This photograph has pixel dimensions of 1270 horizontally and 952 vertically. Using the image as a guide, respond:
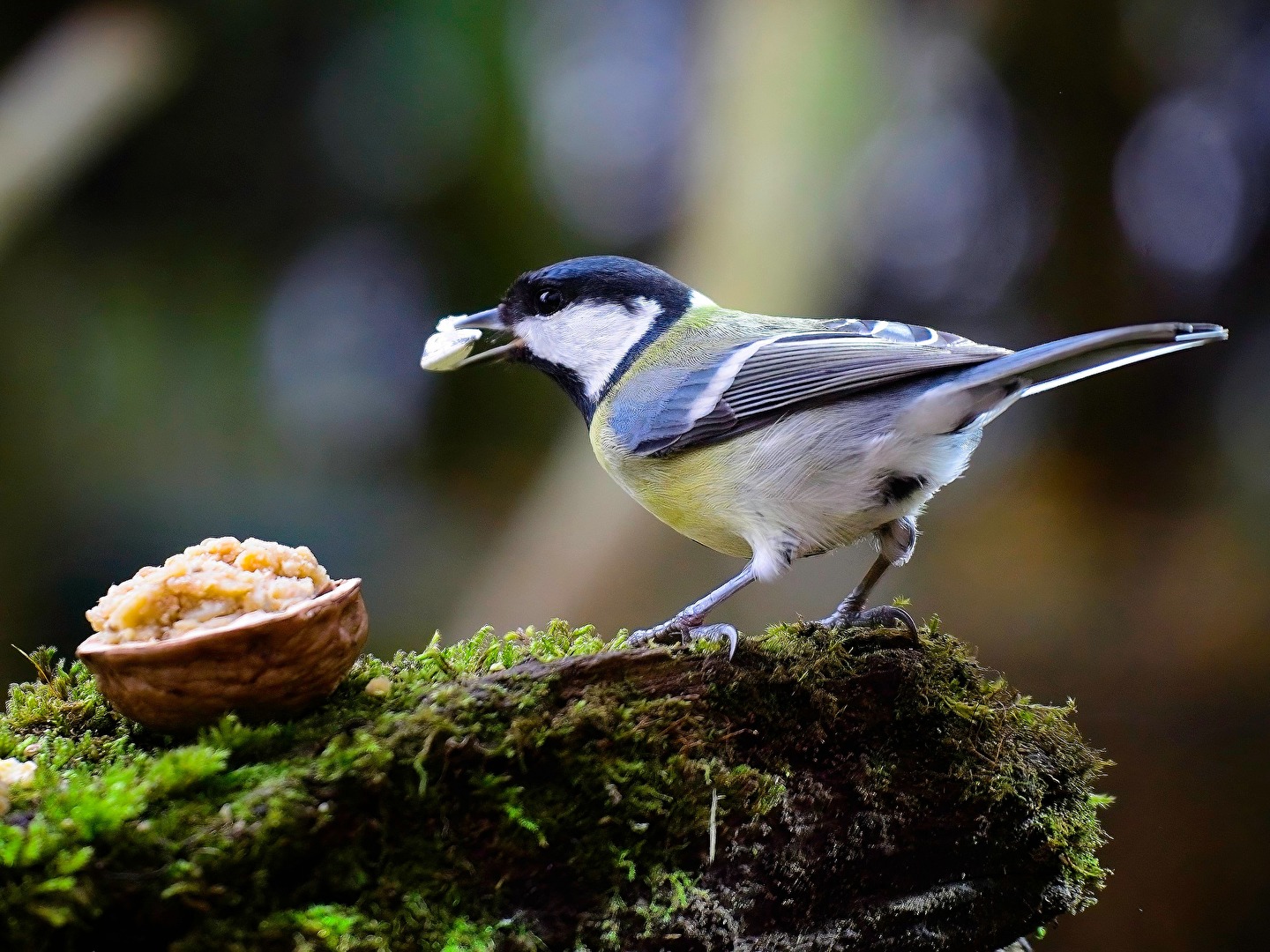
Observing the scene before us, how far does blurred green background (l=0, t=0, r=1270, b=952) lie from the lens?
8.07 feet

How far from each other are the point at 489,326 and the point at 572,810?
1056 mm

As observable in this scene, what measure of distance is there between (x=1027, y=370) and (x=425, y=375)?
2.79 meters

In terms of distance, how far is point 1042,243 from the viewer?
105 inches

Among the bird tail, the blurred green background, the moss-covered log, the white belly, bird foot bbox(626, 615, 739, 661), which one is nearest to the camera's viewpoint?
the moss-covered log

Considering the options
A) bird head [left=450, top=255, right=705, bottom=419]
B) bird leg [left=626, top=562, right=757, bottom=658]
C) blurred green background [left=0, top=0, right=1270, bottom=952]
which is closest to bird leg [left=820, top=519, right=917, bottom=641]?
bird leg [left=626, top=562, right=757, bottom=658]

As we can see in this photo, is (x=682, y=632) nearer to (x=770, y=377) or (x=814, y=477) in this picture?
(x=814, y=477)

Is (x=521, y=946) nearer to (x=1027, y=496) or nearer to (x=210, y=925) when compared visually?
(x=210, y=925)

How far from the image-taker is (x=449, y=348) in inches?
67.5

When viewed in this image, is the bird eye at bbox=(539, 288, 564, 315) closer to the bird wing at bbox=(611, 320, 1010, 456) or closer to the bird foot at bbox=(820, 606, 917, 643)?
the bird wing at bbox=(611, 320, 1010, 456)

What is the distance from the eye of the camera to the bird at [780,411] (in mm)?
1313

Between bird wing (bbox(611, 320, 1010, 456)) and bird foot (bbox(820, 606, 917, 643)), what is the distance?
0.38 m

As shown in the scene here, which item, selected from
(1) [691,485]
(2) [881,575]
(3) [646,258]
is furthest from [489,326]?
(3) [646,258]

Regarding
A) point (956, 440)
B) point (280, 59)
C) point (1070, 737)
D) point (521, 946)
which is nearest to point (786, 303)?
point (956, 440)

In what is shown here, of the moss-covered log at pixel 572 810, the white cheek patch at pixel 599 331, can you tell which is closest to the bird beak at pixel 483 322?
the white cheek patch at pixel 599 331
